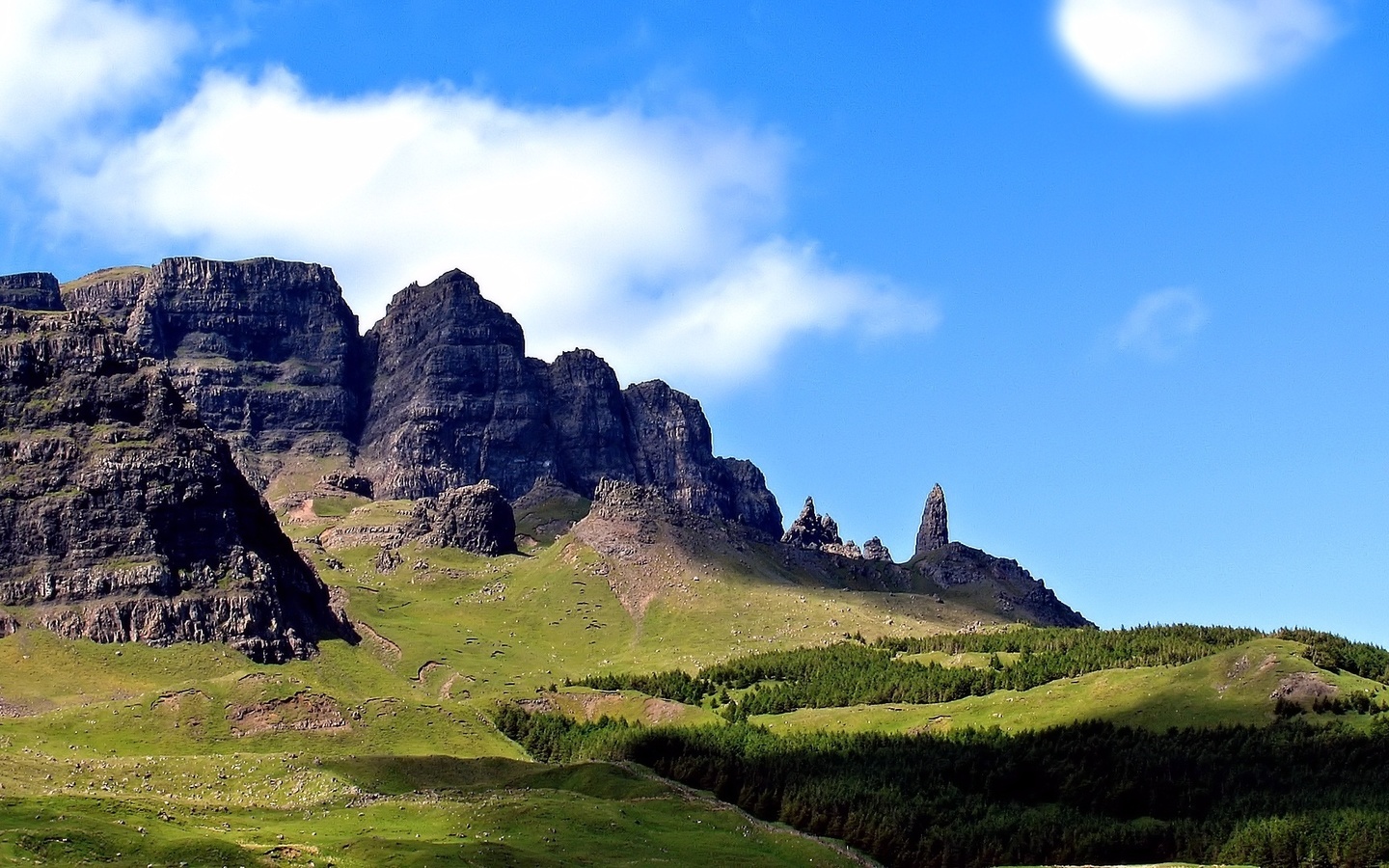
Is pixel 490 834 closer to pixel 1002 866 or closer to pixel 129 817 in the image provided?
pixel 129 817

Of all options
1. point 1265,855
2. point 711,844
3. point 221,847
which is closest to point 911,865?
point 711,844

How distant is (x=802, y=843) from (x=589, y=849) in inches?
1164

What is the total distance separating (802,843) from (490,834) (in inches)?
1476

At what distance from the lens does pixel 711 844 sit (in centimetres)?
18938

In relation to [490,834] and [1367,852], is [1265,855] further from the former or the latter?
[490,834]

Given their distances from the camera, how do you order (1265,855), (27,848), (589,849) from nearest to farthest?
(27,848) < (589,849) < (1265,855)

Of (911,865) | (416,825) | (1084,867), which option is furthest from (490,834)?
(1084,867)

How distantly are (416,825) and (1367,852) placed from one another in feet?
350

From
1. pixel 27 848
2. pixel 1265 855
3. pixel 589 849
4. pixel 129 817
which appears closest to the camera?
pixel 27 848

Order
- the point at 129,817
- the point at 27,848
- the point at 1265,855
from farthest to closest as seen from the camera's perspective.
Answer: the point at 1265,855
the point at 129,817
the point at 27,848

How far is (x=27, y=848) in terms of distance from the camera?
141 metres

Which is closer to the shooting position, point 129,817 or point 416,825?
point 129,817

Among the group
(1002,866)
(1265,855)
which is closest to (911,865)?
(1002,866)

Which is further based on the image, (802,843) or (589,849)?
(802,843)
